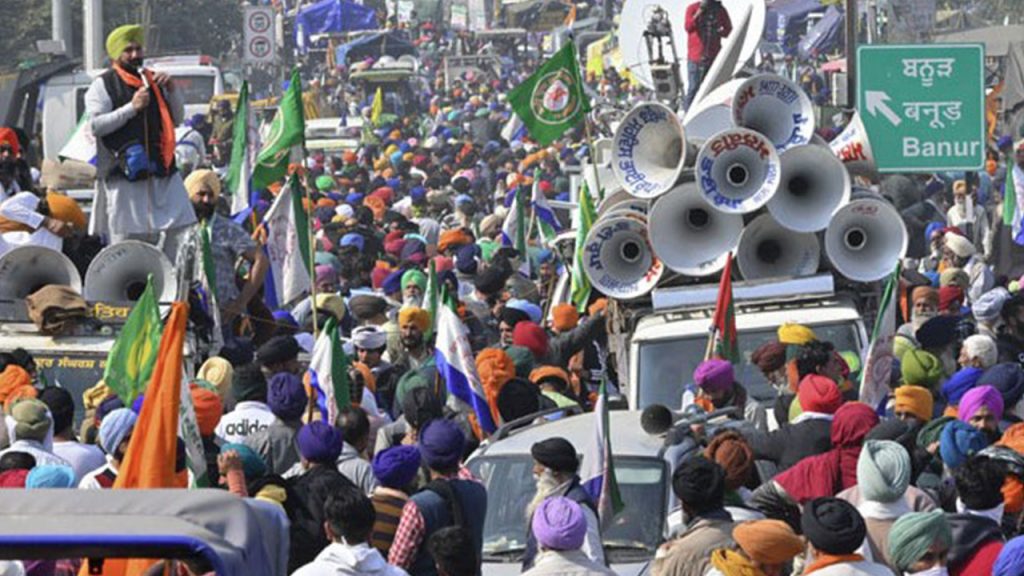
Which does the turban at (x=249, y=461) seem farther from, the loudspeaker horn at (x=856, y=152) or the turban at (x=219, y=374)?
the loudspeaker horn at (x=856, y=152)

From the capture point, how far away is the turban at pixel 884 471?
999 centimetres

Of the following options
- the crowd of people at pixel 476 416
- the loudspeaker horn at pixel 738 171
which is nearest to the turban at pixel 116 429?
the crowd of people at pixel 476 416

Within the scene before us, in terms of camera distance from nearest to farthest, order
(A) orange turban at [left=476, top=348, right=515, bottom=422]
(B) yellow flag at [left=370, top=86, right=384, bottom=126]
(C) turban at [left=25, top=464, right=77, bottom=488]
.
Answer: (C) turban at [left=25, top=464, right=77, bottom=488] < (A) orange turban at [left=476, top=348, right=515, bottom=422] < (B) yellow flag at [left=370, top=86, right=384, bottom=126]

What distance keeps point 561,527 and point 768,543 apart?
2.37 feet

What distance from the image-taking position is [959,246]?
19.8 m

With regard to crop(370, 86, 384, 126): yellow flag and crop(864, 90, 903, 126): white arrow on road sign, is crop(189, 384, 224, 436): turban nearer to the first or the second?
crop(864, 90, 903, 126): white arrow on road sign

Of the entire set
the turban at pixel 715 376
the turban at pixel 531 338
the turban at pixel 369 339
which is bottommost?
the turban at pixel 531 338

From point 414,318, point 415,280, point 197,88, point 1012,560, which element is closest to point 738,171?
point 415,280

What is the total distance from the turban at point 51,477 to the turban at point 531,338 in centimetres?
586

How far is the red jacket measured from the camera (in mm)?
22000

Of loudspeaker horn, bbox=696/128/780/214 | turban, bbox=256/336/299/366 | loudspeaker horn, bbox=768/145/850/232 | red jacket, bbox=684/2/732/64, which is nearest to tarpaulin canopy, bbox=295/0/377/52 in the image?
red jacket, bbox=684/2/732/64

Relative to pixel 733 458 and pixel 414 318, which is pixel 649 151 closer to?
pixel 414 318

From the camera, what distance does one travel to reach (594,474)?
1088cm

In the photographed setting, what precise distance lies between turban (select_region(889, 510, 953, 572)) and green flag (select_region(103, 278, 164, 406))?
4.16 metres
